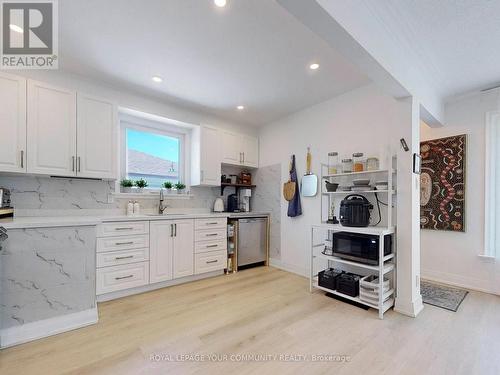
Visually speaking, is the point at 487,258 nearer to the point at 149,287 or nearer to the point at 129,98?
the point at 149,287

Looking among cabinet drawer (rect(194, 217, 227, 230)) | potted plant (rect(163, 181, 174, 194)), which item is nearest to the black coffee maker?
cabinet drawer (rect(194, 217, 227, 230))

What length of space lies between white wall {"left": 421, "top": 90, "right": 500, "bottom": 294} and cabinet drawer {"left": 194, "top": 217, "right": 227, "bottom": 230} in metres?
3.03

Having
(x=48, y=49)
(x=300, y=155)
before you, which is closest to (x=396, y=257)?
(x=300, y=155)

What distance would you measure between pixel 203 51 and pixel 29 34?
147cm

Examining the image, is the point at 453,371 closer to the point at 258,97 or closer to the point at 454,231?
the point at 454,231

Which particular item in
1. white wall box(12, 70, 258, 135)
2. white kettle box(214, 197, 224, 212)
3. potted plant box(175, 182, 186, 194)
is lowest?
white kettle box(214, 197, 224, 212)

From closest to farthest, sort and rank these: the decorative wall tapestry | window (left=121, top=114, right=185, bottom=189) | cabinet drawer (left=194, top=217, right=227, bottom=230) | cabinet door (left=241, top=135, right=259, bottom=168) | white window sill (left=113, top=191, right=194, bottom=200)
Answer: the decorative wall tapestry → white window sill (left=113, top=191, right=194, bottom=200) → cabinet drawer (left=194, top=217, right=227, bottom=230) → window (left=121, top=114, right=185, bottom=189) → cabinet door (left=241, top=135, right=259, bottom=168)

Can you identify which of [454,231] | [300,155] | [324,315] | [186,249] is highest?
[300,155]

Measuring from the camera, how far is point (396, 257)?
2404 millimetres

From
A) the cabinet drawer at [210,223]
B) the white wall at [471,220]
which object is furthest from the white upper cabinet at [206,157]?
the white wall at [471,220]

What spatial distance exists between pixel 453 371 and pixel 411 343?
0.30 metres

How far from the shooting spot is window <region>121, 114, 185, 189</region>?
3.39 m

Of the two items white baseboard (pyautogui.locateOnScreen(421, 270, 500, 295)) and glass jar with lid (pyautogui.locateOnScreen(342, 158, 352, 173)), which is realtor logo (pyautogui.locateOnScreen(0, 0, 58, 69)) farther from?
white baseboard (pyautogui.locateOnScreen(421, 270, 500, 295))

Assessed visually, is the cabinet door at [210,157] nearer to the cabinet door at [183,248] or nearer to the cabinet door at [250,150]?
the cabinet door at [250,150]
